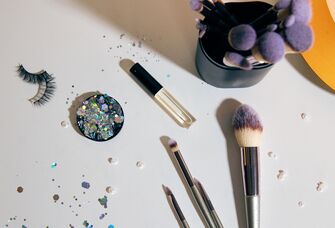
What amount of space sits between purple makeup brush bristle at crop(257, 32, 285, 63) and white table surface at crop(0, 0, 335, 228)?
6.4 inches

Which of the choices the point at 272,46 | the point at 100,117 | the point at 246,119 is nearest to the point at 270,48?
the point at 272,46

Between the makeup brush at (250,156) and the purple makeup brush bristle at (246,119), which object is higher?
the purple makeup brush bristle at (246,119)

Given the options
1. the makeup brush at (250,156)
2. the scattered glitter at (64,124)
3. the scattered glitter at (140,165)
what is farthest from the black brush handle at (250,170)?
the scattered glitter at (64,124)

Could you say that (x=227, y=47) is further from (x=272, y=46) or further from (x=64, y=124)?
(x=64, y=124)

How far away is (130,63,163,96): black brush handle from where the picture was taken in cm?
52

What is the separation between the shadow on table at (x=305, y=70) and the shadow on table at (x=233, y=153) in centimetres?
10

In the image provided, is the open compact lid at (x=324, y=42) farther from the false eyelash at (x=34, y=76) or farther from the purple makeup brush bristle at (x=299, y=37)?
the false eyelash at (x=34, y=76)

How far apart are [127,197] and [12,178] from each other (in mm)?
150

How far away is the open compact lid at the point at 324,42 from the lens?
1.57ft

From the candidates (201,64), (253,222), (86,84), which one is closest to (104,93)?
(86,84)

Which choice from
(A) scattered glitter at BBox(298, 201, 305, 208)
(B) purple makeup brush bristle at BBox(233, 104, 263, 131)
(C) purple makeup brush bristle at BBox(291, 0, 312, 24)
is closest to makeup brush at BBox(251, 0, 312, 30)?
(C) purple makeup brush bristle at BBox(291, 0, 312, 24)

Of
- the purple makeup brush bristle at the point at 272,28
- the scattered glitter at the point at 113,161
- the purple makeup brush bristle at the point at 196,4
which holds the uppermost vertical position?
the purple makeup brush bristle at the point at 196,4

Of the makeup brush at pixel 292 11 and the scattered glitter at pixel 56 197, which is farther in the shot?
the scattered glitter at pixel 56 197

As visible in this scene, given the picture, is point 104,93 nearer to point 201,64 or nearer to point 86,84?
point 86,84
